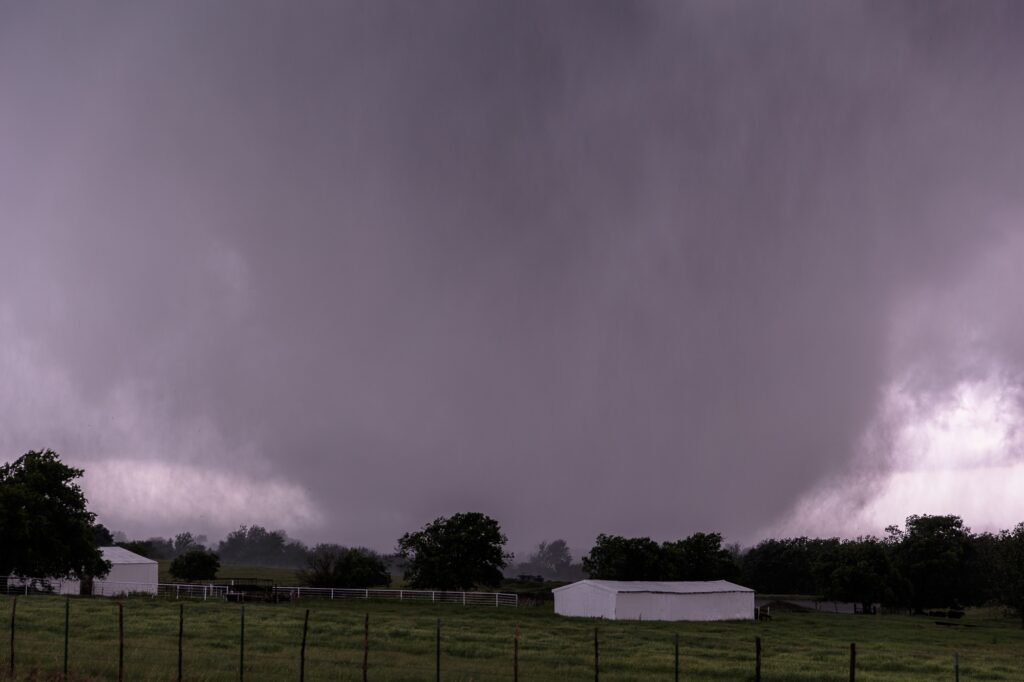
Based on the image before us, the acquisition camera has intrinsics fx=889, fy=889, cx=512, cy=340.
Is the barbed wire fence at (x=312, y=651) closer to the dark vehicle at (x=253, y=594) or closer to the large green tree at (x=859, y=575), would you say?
the dark vehicle at (x=253, y=594)

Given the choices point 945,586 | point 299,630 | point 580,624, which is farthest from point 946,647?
point 945,586

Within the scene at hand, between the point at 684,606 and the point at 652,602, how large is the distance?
365 cm

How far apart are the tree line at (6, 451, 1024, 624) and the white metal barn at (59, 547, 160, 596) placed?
131cm

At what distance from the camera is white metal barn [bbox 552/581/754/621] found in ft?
260

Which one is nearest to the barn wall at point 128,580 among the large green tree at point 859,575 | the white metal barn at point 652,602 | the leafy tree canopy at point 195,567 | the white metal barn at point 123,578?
the white metal barn at point 123,578

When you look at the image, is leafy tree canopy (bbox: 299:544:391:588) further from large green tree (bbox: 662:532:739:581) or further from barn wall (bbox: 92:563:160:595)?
large green tree (bbox: 662:532:739:581)

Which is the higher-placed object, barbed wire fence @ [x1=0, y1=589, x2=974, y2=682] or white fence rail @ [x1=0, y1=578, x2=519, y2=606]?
barbed wire fence @ [x1=0, y1=589, x2=974, y2=682]

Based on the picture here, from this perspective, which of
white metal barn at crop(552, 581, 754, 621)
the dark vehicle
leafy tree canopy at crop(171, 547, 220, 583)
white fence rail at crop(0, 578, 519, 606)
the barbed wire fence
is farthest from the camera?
leafy tree canopy at crop(171, 547, 220, 583)

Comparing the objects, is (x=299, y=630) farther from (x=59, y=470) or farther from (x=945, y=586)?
(x=945, y=586)

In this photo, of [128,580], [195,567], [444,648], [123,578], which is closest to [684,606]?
[444,648]

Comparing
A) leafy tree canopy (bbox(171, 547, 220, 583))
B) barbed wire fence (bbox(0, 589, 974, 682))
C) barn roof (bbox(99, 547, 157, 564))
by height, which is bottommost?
leafy tree canopy (bbox(171, 547, 220, 583))

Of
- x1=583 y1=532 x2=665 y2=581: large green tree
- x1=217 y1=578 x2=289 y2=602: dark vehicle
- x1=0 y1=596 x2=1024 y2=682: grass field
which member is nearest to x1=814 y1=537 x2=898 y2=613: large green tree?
x1=583 y1=532 x2=665 y2=581: large green tree

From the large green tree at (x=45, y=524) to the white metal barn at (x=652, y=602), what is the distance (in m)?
43.9

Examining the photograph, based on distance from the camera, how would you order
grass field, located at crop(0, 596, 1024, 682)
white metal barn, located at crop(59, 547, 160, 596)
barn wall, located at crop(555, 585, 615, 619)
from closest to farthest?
grass field, located at crop(0, 596, 1024, 682)
barn wall, located at crop(555, 585, 615, 619)
white metal barn, located at crop(59, 547, 160, 596)
